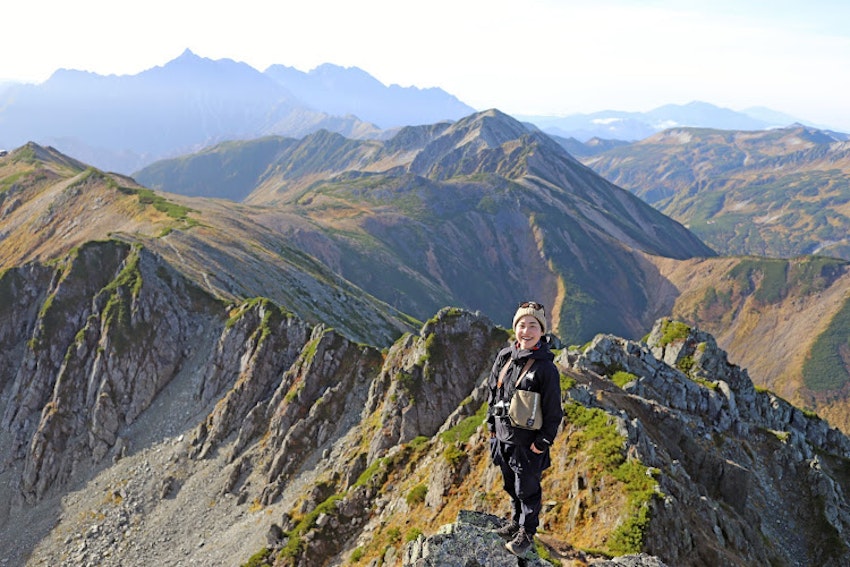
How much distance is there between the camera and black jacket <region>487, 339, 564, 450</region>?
461 inches

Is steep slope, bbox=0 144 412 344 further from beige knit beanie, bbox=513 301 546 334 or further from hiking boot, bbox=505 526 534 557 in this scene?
beige knit beanie, bbox=513 301 546 334

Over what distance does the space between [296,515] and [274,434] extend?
1424cm

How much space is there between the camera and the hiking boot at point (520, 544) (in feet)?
41.5

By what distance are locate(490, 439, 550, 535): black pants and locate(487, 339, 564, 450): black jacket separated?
0.36 meters

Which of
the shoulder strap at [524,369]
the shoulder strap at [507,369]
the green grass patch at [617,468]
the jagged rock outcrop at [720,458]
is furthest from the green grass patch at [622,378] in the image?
the shoulder strap at [524,369]

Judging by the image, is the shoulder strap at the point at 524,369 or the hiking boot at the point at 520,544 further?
the hiking boot at the point at 520,544

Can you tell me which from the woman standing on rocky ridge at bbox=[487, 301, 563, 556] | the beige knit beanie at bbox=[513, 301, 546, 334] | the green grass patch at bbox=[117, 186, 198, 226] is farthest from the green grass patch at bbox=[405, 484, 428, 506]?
the green grass patch at bbox=[117, 186, 198, 226]

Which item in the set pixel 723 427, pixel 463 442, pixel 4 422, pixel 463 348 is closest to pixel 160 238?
pixel 4 422

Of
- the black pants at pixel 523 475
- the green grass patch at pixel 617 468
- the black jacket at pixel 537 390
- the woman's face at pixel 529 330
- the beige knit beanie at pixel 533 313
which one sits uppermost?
the beige knit beanie at pixel 533 313

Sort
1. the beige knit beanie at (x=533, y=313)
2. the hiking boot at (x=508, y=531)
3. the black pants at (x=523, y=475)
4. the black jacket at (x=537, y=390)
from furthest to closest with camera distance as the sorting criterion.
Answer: the hiking boot at (x=508, y=531)
the black pants at (x=523, y=475)
the beige knit beanie at (x=533, y=313)
the black jacket at (x=537, y=390)

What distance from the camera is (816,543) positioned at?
110 ft

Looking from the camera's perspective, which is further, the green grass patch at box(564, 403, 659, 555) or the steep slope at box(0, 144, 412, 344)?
the steep slope at box(0, 144, 412, 344)

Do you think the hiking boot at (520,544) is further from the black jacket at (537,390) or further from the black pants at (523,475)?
the black jacket at (537,390)

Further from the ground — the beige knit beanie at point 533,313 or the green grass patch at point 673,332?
the beige knit beanie at point 533,313
